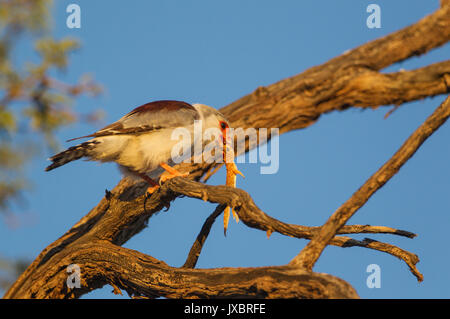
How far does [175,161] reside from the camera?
642 centimetres

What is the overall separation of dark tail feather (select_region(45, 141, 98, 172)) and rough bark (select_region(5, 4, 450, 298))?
0.72 meters

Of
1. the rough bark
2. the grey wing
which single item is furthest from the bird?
the rough bark

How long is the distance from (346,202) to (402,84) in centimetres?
114

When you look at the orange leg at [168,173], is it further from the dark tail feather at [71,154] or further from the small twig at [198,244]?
the dark tail feather at [71,154]

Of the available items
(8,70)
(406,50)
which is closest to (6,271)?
(8,70)

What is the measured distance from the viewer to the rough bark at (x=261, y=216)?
14.1 feet

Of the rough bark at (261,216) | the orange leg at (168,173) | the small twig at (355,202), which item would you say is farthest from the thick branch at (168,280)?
the orange leg at (168,173)

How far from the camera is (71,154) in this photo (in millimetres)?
5344

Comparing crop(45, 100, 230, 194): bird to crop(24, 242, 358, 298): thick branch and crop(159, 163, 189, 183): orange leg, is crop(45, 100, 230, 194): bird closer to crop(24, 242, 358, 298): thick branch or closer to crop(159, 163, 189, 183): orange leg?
crop(159, 163, 189, 183): orange leg

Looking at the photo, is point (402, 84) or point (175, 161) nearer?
point (402, 84)

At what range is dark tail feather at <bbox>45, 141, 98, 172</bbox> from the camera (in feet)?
17.1

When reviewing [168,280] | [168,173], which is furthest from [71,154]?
[168,280]
